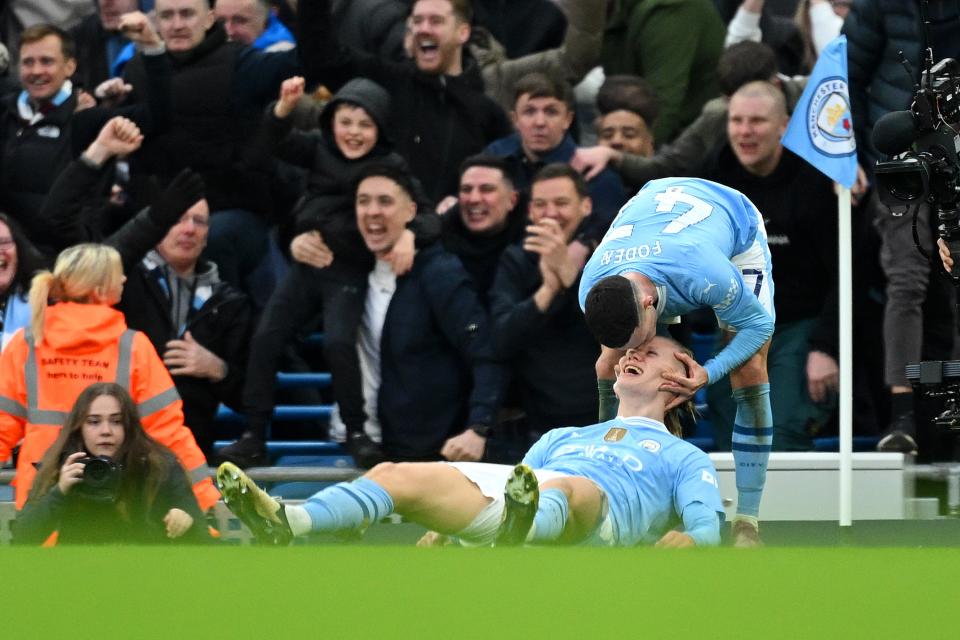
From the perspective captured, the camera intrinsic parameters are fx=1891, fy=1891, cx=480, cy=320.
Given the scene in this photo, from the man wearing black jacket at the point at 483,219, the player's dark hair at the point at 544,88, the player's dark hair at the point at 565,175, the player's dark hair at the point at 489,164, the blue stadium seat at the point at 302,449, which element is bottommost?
the blue stadium seat at the point at 302,449

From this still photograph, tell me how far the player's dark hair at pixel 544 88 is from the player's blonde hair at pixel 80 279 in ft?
7.96

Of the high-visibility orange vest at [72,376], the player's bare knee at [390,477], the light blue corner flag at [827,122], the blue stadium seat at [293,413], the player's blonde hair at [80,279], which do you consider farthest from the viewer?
the blue stadium seat at [293,413]

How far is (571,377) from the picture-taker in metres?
9.45

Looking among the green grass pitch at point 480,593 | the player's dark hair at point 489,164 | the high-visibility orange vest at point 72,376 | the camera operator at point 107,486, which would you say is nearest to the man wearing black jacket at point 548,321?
the player's dark hair at point 489,164

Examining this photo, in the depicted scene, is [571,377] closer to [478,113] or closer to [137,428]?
[478,113]

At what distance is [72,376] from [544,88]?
9.64 feet

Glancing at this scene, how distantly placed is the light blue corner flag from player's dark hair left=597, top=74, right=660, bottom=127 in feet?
4.35

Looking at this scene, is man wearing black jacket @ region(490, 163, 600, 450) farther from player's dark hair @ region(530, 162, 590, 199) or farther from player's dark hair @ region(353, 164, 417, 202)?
player's dark hair @ region(353, 164, 417, 202)

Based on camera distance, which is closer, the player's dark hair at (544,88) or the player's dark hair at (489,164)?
the player's dark hair at (489,164)

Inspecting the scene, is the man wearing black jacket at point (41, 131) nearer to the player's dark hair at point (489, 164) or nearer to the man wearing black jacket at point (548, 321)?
the player's dark hair at point (489, 164)

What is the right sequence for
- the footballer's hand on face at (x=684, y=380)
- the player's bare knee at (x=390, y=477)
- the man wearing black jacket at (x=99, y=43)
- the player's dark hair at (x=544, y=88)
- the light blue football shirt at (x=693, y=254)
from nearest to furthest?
the player's bare knee at (x=390, y=477), the footballer's hand on face at (x=684, y=380), the light blue football shirt at (x=693, y=254), the player's dark hair at (x=544, y=88), the man wearing black jacket at (x=99, y=43)

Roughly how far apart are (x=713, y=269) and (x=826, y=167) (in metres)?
1.79

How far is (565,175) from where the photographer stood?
9.48 m

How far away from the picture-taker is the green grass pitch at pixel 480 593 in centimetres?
414
